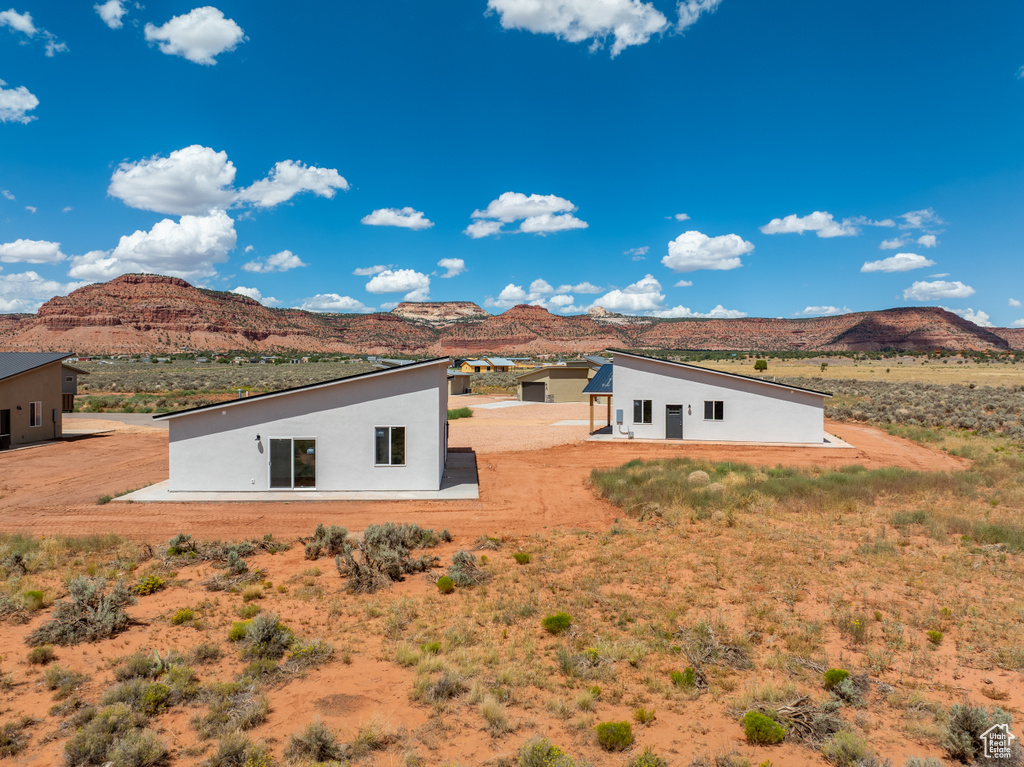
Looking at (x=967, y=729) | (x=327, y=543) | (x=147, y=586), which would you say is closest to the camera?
(x=967, y=729)

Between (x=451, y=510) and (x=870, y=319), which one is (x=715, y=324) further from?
(x=451, y=510)

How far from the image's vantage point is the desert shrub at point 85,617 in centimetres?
760

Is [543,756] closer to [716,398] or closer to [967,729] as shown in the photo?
[967,729]

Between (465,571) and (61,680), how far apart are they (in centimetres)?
582

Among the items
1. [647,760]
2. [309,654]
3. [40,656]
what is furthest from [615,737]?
[40,656]

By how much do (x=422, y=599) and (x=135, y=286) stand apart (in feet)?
637

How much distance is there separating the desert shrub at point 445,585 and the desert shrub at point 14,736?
5.40 metres

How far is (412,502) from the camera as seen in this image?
15.1 meters

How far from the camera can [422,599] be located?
29.9 feet

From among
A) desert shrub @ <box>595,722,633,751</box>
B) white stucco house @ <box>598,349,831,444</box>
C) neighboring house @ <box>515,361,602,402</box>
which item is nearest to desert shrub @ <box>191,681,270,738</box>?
desert shrub @ <box>595,722,633,751</box>

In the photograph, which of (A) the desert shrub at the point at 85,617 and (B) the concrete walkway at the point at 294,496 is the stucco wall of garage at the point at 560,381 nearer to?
(B) the concrete walkway at the point at 294,496

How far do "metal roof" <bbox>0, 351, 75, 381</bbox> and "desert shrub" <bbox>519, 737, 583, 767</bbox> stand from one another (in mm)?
27511

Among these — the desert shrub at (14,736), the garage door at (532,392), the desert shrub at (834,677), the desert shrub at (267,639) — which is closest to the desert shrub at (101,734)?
the desert shrub at (14,736)

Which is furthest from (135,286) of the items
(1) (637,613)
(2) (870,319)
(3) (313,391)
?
(2) (870,319)
